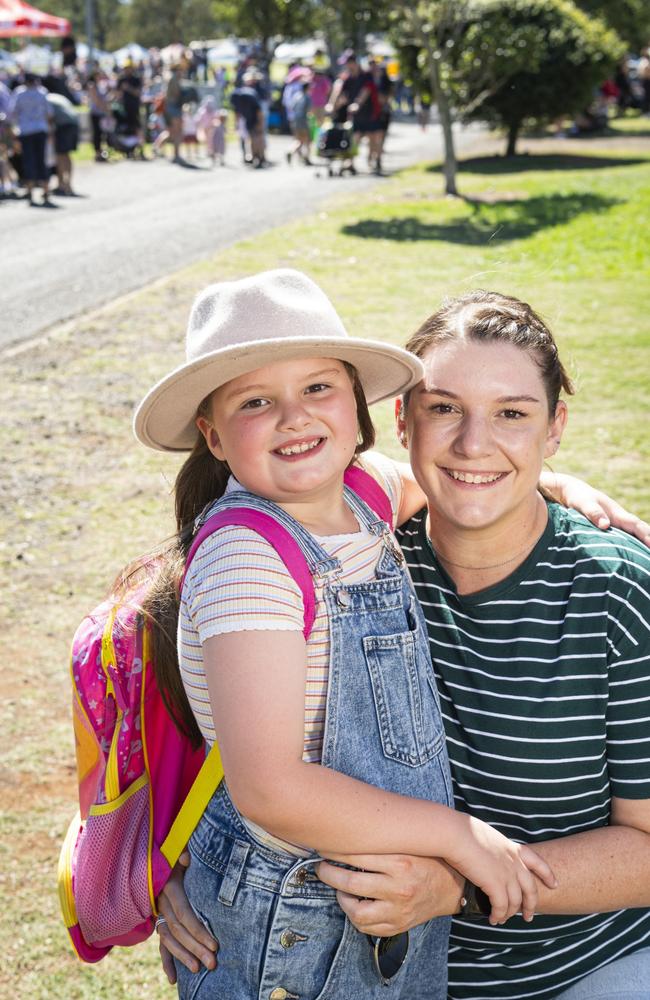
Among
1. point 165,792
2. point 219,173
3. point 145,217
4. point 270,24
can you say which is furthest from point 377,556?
point 270,24

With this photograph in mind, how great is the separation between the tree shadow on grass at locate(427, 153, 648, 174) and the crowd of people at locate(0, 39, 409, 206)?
6.56ft

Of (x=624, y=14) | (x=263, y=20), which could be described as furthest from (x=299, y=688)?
(x=263, y=20)

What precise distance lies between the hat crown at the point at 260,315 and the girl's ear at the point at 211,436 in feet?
0.51

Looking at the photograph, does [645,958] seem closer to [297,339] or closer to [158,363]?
[297,339]

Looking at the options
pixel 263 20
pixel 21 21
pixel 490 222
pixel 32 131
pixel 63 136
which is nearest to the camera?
pixel 490 222

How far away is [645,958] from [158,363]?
6653mm

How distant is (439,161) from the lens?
79.0 feet

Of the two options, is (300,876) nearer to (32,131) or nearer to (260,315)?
(260,315)

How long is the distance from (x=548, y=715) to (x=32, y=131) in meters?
17.4

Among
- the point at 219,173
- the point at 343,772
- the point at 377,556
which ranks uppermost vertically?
the point at 377,556

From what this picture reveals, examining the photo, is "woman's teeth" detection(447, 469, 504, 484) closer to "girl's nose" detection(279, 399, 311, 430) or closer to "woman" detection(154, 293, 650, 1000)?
"woman" detection(154, 293, 650, 1000)

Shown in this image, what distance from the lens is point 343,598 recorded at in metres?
1.89

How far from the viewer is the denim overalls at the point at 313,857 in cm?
187

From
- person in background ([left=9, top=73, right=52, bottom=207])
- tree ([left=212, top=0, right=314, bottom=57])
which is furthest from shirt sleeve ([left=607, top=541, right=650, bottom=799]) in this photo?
tree ([left=212, top=0, right=314, bottom=57])
